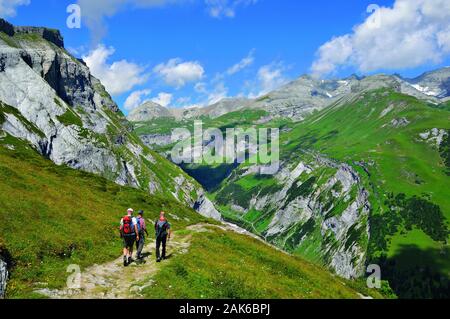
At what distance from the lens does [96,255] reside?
3397 cm

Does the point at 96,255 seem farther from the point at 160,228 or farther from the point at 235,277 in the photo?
the point at 235,277

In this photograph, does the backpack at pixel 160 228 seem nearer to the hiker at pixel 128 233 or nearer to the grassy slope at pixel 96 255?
the hiker at pixel 128 233

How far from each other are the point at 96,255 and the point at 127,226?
3.86 meters

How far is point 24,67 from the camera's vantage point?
19388 centimetres

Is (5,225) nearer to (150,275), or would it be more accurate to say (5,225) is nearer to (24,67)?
(150,275)

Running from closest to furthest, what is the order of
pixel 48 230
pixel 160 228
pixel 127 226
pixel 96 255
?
pixel 127 226 → pixel 160 228 → pixel 96 255 → pixel 48 230

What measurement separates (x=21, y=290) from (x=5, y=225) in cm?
1028

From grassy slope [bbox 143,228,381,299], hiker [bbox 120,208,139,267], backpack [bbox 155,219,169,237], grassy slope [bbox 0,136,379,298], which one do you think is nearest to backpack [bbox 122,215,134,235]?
hiker [bbox 120,208,139,267]

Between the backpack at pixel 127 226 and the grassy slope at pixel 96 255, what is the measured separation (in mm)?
3221

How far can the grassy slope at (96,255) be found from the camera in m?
27.8

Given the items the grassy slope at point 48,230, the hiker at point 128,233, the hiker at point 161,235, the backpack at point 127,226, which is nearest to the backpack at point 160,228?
the hiker at point 161,235

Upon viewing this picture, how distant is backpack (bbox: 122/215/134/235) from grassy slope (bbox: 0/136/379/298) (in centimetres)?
322

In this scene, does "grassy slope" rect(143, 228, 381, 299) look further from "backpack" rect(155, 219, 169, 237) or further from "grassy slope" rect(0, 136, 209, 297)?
"grassy slope" rect(0, 136, 209, 297)

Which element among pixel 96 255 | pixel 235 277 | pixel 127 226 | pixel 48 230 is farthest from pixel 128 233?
pixel 235 277
